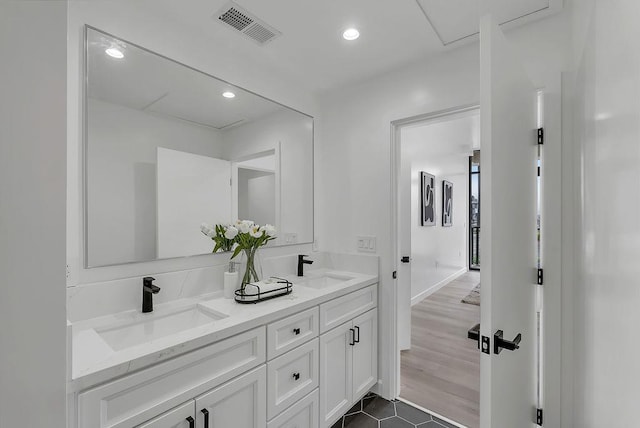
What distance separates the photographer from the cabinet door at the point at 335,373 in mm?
1714

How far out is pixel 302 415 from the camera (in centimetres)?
159

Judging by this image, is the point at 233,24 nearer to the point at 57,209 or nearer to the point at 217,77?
the point at 217,77

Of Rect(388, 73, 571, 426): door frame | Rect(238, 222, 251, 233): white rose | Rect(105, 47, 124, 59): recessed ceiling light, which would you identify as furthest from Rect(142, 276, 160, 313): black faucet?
Rect(388, 73, 571, 426): door frame

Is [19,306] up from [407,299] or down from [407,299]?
up

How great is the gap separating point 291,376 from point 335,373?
40cm

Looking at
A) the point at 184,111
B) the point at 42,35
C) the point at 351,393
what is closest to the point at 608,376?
the point at 42,35

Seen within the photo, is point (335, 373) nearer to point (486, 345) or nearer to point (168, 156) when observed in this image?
point (486, 345)

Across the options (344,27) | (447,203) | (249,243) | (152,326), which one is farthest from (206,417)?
(447,203)

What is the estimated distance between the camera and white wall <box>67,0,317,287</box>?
128cm

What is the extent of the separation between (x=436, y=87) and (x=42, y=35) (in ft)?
6.70

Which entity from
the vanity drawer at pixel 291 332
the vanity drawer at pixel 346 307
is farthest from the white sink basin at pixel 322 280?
the vanity drawer at pixel 291 332

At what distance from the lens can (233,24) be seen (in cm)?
164

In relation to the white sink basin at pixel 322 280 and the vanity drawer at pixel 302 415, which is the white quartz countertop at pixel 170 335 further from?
the vanity drawer at pixel 302 415

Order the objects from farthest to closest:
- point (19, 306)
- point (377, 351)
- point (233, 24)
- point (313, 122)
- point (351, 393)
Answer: point (313, 122), point (377, 351), point (351, 393), point (233, 24), point (19, 306)
